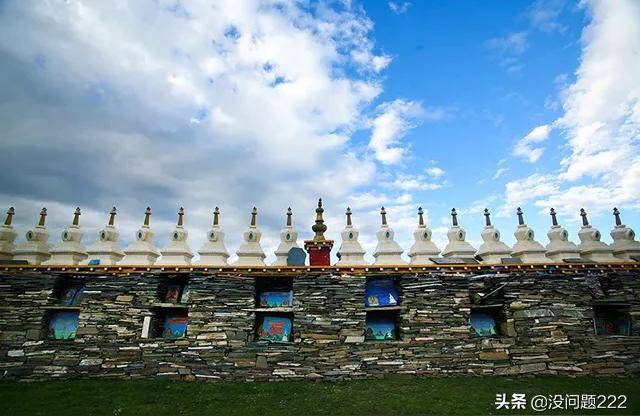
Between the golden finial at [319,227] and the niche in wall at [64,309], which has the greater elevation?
the golden finial at [319,227]

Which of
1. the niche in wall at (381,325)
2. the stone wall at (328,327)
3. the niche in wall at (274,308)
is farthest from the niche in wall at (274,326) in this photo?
the niche in wall at (381,325)

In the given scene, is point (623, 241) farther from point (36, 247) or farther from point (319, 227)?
point (36, 247)

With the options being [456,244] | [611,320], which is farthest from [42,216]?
[611,320]

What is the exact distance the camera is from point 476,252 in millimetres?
18734

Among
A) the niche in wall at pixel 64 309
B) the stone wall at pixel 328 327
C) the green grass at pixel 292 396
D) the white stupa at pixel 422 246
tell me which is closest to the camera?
the green grass at pixel 292 396

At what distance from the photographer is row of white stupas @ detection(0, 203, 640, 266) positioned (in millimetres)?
17391

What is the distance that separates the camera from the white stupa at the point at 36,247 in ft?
56.6

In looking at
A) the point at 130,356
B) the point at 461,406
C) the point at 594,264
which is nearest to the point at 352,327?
the point at 461,406

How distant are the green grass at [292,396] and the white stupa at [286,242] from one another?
680cm

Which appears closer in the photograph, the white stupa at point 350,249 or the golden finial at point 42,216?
the white stupa at point 350,249

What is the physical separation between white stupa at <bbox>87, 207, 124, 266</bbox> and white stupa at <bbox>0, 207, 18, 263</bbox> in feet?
11.2

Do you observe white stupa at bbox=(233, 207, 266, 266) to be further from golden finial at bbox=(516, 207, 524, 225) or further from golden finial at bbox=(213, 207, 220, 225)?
golden finial at bbox=(516, 207, 524, 225)

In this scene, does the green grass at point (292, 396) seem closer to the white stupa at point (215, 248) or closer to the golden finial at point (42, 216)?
the white stupa at point (215, 248)

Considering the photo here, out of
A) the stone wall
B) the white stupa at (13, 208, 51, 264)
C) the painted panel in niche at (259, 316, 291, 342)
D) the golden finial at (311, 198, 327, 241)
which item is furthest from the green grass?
the white stupa at (13, 208, 51, 264)
